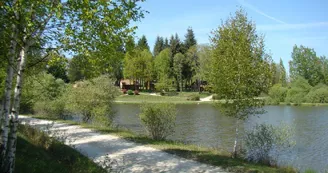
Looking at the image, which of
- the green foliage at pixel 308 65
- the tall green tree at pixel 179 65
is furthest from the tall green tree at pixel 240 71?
the green foliage at pixel 308 65

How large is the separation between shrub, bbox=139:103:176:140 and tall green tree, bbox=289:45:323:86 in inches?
3047

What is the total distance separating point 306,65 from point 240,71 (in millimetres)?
83148

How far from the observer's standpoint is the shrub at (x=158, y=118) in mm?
16328

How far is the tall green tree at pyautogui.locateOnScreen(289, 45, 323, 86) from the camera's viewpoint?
85.2 metres

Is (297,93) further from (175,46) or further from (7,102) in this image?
(7,102)

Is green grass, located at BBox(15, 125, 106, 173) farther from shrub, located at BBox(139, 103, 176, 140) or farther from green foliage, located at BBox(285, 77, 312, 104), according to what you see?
green foliage, located at BBox(285, 77, 312, 104)

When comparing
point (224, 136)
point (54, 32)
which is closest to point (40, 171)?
point (54, 32)

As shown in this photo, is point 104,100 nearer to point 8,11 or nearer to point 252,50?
point 252,50

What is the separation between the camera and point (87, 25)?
749cm

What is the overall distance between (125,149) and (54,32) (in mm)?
6894

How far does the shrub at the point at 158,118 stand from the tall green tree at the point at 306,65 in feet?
254

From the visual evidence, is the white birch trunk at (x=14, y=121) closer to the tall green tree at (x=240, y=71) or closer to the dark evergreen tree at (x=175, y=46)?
the tall green tree at (x=240, y=71)

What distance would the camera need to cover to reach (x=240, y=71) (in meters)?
13.5

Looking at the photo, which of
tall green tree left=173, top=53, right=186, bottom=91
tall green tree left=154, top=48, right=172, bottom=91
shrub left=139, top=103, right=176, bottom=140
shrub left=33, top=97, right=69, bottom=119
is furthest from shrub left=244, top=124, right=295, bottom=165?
tall green tree left=173, top=53, right=186, bottom=91
